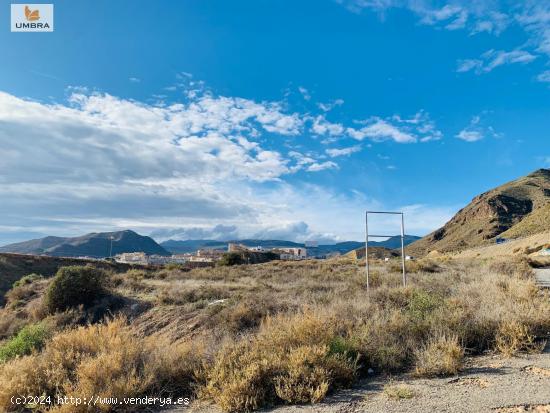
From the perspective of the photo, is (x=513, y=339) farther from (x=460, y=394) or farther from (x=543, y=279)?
(x=543, y=279)

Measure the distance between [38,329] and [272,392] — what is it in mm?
Result: 8306

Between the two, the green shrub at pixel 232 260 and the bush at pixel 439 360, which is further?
the green shrub at pixel 232 260

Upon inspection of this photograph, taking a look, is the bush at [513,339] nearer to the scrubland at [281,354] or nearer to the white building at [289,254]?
the scrubland at [281,354]

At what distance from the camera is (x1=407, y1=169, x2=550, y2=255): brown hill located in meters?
98.8

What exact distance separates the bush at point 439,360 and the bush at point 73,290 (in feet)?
55.5

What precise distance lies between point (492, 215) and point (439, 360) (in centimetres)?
12091

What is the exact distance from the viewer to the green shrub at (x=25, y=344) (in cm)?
905

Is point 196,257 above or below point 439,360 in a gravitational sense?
below

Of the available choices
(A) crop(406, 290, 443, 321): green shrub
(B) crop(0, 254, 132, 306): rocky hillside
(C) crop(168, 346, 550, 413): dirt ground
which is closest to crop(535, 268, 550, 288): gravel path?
(A) crop(406, 290, 443, 321): green shrub

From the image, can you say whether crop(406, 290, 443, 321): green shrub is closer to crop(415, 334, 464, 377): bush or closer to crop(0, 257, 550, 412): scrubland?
crop(0, 257, 550, 412): scrubland

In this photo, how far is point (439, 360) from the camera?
580 cm

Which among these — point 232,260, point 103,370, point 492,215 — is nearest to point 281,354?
point 103,370

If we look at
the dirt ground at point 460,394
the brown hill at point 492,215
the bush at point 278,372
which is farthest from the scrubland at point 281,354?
the brown hill at point 492,215

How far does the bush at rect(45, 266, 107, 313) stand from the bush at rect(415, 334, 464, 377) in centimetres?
1692
